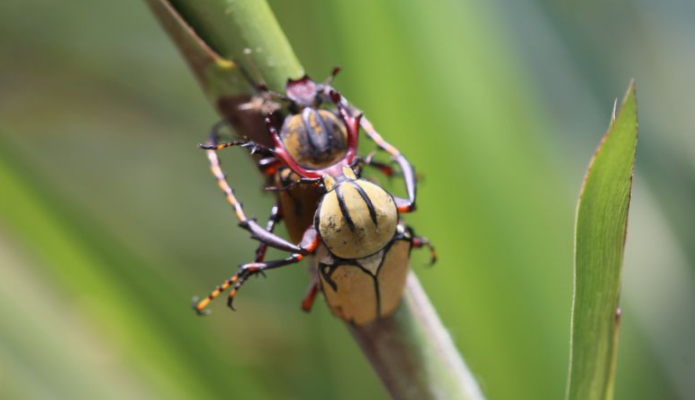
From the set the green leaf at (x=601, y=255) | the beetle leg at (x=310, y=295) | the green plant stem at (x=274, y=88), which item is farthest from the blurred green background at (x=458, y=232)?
the green leaf at (x=601, y=255)

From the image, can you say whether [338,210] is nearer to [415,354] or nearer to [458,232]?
[415,354]

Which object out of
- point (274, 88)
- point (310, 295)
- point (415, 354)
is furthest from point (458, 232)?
point (274, 88)

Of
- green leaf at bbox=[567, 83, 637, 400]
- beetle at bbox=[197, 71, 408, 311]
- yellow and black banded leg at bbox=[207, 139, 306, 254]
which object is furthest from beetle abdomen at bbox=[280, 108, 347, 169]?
green leaf at bbox=[567, 83, 637, 400]

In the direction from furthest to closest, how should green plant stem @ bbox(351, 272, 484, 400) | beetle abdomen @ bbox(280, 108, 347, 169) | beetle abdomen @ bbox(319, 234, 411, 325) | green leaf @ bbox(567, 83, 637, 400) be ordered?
1. beetle abdomen @ bbox(280, 108, 347, 169)
2. beetle abdomen @ bbox(319, 234, 411, 325)
3. green plant stem @ bbox(351, 272, 484, 400)
4. green leaf @ bbox(567, 83, 637, 400)

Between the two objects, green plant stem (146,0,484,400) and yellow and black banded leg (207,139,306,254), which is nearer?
green plant stem (146,0,484,400)

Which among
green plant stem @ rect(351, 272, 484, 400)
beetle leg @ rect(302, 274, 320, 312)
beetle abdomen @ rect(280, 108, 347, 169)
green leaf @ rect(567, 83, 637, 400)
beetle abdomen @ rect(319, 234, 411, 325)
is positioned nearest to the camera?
green leaf @ rect(567, 83, 637, 400)

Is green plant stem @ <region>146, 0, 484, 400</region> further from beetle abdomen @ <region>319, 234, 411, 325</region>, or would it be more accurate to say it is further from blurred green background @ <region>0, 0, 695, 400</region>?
blurred green background @ <region>0, 0, 695, 400</region>
